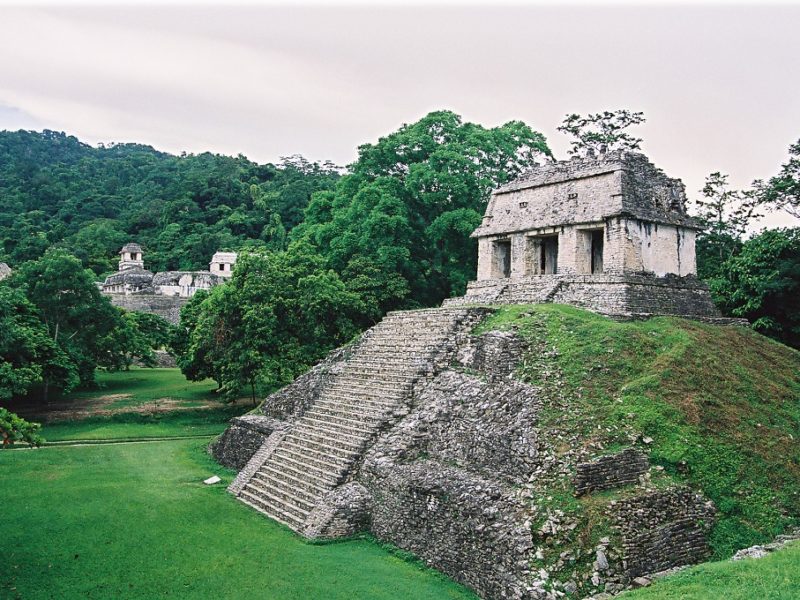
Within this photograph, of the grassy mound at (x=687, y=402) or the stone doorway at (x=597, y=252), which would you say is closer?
the grassy mound at (x=687, y=402)

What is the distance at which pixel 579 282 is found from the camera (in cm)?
1603

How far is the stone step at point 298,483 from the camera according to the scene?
39.2 ft

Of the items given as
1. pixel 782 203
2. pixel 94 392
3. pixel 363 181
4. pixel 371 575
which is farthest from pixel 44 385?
pixel 782 203

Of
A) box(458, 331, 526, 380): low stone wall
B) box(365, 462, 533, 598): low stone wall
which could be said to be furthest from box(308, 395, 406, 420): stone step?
box(458, 331, 526, 380): low stone wall

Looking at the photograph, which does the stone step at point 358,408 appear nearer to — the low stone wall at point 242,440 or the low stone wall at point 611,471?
the low stone wall at point 242,440

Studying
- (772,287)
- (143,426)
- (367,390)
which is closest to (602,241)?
(772,287)

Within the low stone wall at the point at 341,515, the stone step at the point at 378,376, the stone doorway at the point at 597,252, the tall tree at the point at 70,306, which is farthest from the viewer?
the tall tree at the point at 70,306

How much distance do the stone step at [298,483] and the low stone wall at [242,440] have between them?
5.80ft

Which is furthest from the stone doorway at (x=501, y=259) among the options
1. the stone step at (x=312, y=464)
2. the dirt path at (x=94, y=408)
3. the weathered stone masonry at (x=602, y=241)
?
the dirt path at (x=94, y=408)

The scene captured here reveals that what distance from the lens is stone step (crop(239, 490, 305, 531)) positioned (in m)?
11.6

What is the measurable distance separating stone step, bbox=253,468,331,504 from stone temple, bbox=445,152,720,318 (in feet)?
24.8

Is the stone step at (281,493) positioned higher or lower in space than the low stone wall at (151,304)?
lower

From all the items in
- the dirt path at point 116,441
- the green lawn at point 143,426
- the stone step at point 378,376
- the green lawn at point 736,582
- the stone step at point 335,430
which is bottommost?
the dirt path at point 116,441

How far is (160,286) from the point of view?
5084 centimetres
